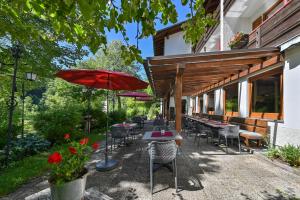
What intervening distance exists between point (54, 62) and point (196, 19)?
930 centimetres

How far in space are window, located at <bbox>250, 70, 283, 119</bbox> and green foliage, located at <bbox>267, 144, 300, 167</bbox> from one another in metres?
1.48

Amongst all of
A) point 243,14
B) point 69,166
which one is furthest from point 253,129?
point 69,166

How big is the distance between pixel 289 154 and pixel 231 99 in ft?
17.6

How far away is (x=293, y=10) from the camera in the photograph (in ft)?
17.4

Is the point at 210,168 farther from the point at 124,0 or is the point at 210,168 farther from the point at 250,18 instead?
the point at 250,18

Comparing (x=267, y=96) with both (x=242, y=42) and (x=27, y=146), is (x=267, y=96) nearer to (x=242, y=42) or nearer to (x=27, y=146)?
(x=242, y=42)

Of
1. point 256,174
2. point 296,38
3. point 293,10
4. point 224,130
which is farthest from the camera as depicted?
point 224,130

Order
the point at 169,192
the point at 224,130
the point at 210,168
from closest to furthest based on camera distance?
the point at 169,192
the point at 210,168
the point at 224,130

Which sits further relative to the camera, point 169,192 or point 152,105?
point 152,105

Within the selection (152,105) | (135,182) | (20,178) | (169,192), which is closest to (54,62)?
Result: (20,178)

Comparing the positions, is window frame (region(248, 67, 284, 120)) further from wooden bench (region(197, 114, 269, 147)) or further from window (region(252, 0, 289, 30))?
window (region(252, 0, 289, 30))

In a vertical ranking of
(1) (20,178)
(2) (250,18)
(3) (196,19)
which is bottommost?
(1) (20,178)

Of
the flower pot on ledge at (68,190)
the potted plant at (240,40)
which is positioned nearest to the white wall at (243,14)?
the potted plant at (240,40)

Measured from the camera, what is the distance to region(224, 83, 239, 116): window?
29.6 ft
